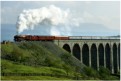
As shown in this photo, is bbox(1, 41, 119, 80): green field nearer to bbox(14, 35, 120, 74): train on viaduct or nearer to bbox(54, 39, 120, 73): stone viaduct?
bbox(14, 35, 120, 74): train on viaduct

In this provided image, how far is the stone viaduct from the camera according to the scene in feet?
366

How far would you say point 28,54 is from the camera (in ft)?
282

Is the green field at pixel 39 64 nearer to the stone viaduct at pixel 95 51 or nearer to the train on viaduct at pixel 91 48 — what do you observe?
the train on viaduct at pixel 91 48

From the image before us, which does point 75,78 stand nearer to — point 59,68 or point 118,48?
point 59,68

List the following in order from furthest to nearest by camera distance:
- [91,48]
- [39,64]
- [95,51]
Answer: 1. [95,51]
2. [91,48]
3. [39,64]

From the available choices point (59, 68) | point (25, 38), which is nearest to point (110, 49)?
point (25, 38)

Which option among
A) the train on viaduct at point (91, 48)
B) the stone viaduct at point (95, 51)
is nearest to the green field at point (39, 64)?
the train on viaduct at point (91, 48)

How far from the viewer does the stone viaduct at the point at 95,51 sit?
111562 millimetres

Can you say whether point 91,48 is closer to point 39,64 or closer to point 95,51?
point 95,51

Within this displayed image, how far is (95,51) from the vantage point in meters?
125

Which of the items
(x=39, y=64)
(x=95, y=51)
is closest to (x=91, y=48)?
(x=95, y=51)

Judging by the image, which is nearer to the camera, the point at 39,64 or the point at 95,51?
the point at 39,64

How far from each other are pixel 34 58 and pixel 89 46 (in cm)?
3923

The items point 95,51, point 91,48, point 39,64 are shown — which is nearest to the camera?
point 39,64
